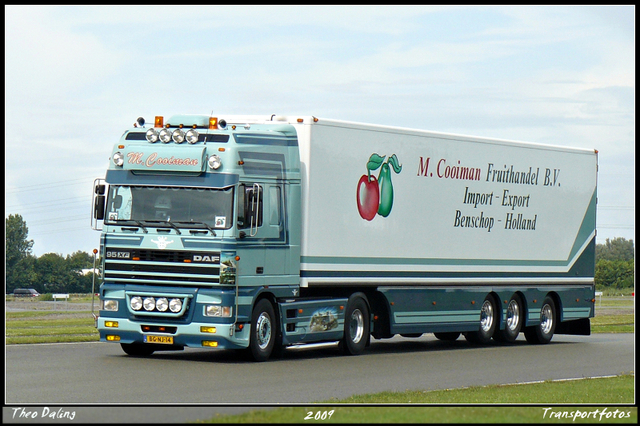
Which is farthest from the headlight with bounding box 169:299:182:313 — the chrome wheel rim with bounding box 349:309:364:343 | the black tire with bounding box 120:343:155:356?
the chrome wheel rim with bounding box 349:309:364:343

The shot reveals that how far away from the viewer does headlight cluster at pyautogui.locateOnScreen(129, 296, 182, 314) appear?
17.9m

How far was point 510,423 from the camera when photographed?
1074cm

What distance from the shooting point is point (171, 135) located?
60.6 feet

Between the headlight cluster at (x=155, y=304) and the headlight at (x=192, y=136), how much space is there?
2596 mm

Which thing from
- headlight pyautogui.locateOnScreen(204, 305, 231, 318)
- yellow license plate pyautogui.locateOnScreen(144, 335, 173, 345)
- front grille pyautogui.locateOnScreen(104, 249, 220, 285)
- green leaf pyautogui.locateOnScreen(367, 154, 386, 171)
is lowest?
yellow license plate pyautogui.locateOnScreen(144, 335, 173, 345)

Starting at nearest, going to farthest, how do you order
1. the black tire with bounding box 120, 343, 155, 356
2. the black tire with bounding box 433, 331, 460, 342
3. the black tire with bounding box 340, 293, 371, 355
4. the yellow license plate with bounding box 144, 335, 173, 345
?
the yellow license plate with bounding box 144, 335, 173, 345 → the black tire with bounding box 120, 343, 155, 356 → the black tire with bounding box 340, 293, 371, 355 → the black tire with bounding box 433, 331, 460, 342

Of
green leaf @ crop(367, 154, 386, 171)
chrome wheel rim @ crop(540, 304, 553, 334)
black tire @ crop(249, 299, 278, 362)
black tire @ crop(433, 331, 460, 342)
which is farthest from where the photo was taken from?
black tire @ crop(433, 331, 460, 342)

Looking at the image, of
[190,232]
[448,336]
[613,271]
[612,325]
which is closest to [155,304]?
[190,232]

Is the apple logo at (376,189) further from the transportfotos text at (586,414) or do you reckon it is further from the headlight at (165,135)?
the transportfotos text at (586,414)

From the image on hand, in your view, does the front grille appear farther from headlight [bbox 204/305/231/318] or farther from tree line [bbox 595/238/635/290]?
tree line [bbox 595/238/635/290]

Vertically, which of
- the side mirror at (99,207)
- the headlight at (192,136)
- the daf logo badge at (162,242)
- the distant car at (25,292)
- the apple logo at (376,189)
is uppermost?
the headlight at (192,136)

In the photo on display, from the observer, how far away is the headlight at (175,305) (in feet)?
58.8

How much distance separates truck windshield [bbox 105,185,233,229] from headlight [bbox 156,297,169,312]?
1.23 meters

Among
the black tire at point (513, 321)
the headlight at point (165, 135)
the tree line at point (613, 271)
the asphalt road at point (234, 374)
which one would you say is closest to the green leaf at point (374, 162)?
the asphalt road at point (234, 374)
